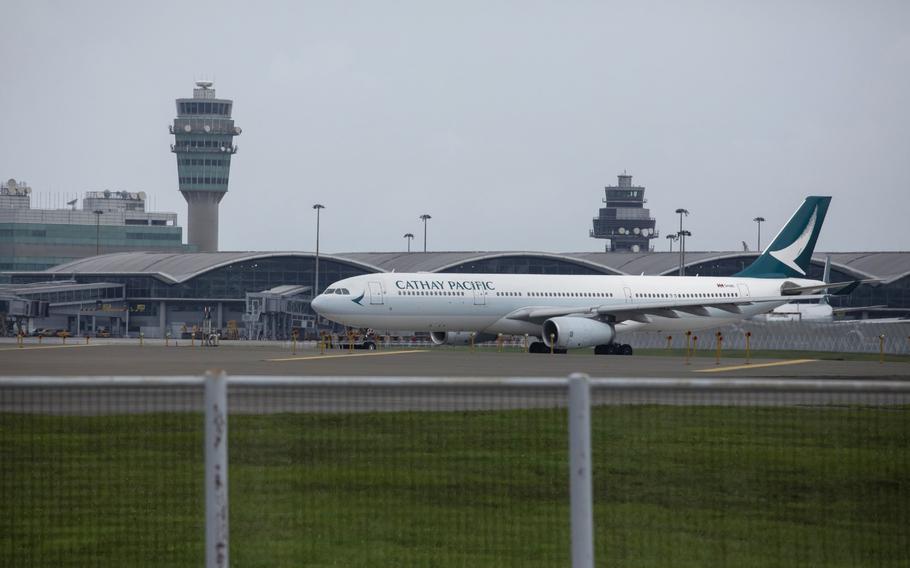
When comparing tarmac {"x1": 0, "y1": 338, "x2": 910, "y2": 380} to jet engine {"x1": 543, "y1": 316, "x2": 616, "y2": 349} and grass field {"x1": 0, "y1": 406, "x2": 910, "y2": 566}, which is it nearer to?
jet engine {"x1": 543, "y1": 316, "x2": 616, "y2": 349}

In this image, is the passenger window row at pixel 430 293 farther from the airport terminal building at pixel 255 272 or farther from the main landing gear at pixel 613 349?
the airport terminal building at pixel 255 272

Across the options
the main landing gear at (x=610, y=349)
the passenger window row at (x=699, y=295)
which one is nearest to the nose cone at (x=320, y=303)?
the main landing gear at (x=610, y=349)

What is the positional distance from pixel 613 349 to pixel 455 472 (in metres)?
47.5

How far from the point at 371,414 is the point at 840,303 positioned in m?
101

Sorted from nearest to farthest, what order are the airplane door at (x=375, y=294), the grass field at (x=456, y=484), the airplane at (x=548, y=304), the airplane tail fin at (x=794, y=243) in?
1. the grass field at (x=456, y=484)
2. the airplane door at (x=375, y=294)
3. the airplane at (x=548, y=304)
4. the airplane tail fin at (x=794, y=243)

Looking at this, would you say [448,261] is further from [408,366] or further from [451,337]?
[408,366]

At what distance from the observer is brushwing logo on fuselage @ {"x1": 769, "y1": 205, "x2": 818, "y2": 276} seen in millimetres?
65875

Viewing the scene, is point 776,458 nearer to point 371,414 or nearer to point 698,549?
point 698,549

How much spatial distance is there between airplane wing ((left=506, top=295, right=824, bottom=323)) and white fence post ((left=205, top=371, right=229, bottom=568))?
47559 mm

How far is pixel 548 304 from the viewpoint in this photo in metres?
57.3

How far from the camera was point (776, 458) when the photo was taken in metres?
8.11

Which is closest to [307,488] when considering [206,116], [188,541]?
[188,541]

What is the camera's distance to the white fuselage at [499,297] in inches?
→ 2067

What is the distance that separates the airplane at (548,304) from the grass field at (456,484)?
43.8 meters
